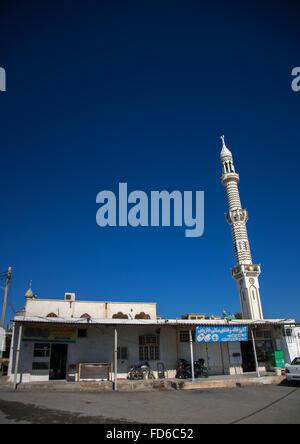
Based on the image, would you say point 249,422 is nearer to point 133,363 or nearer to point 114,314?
point 133,363

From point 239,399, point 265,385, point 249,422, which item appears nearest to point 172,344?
point 265,385

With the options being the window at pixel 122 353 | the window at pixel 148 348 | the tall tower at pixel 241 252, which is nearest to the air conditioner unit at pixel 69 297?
the window at pixel 122 353

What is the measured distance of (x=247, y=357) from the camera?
20.5 metres

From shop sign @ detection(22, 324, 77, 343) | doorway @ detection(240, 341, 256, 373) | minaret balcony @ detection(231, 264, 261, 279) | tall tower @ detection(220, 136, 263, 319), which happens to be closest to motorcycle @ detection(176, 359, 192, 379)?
doorway @ detection(240, 341, 256, 373)

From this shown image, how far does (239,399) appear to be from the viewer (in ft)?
39.8

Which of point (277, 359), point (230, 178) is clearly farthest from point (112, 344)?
point (230, 178)

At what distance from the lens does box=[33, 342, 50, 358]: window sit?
16859 mm

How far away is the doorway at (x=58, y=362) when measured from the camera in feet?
55.5

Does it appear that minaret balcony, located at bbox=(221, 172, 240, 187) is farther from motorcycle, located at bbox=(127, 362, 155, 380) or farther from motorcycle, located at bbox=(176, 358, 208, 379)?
motorcycle, located at bbox=(127, 362, 155, 380)

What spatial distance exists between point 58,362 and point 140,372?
4965mm

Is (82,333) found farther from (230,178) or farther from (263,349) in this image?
(230,178)

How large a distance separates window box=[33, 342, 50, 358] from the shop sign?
60cm

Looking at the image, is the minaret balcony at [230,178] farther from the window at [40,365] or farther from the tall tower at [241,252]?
the window at [40,365]
